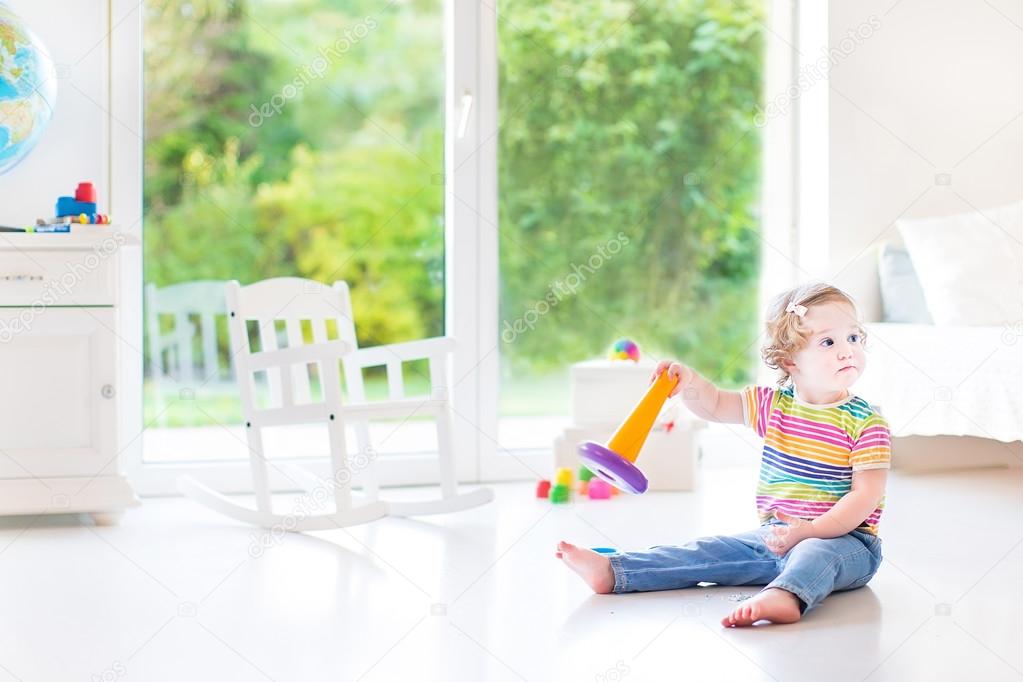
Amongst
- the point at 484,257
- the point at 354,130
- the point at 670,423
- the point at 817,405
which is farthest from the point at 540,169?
the point at 817,405

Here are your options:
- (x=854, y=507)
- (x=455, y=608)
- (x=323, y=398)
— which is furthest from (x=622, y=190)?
(x=455, y=608)

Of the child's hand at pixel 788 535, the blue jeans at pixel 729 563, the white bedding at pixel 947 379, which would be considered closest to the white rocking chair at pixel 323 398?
the blue jeans at pixel 729 563

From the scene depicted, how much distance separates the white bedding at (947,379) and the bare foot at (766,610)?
113 centimetres

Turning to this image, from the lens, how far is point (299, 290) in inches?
105

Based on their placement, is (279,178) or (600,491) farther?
(279,178)

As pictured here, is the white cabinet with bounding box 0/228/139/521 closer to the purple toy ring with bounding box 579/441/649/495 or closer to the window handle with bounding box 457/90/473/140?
the window handle with bounding box 457/90/473/140

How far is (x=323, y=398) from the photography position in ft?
7.73

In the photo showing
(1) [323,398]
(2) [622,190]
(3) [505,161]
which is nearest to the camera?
(1) [323,398]

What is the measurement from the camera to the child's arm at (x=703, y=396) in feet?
6.14

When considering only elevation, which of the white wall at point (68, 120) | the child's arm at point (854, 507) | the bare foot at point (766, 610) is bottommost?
the bare foot at point (766, 610)

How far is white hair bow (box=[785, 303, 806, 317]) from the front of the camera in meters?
1.87

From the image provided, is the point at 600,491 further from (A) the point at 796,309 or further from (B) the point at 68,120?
(B) the point at 68,120

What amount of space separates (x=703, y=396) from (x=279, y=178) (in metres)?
1.55

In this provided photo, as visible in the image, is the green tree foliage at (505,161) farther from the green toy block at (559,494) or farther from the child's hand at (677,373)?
the child's hand at (677,373)
